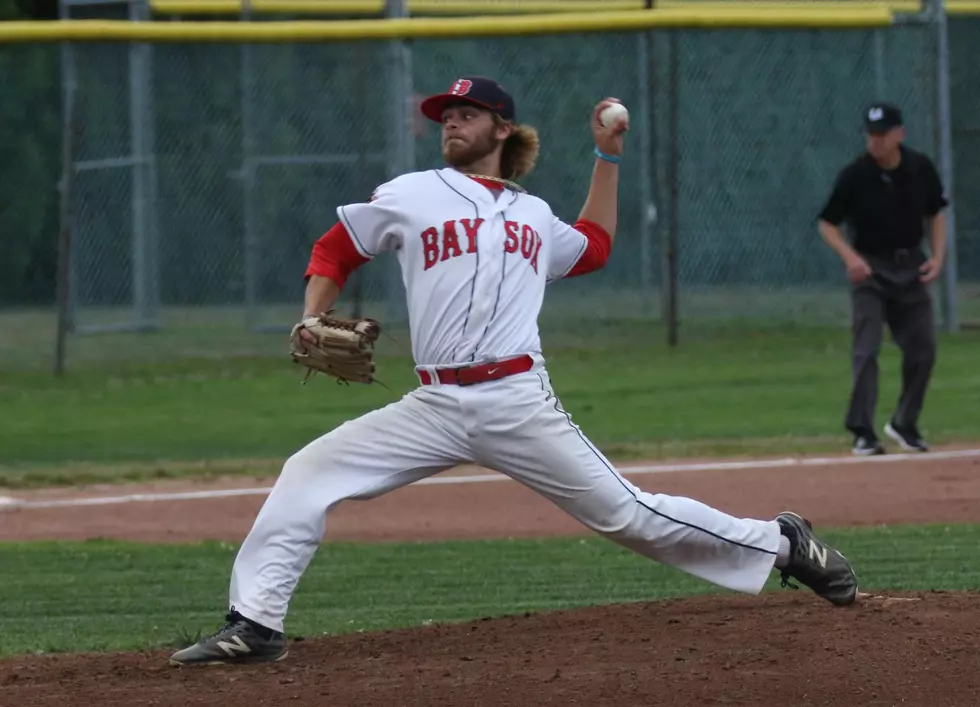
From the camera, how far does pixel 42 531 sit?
8938 millimetres

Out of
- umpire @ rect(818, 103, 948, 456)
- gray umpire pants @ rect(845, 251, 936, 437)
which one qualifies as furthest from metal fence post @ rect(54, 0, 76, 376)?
gray umpire pants @ rect(845, 251, 936, 437)

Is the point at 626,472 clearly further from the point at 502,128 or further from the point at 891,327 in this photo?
the point at 502,128

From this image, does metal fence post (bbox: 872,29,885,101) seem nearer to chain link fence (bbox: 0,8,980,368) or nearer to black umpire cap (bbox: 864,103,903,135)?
chain link fence (bbox: 0,8,980,368)

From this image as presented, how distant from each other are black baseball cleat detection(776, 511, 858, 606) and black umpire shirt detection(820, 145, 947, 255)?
4.66 metres

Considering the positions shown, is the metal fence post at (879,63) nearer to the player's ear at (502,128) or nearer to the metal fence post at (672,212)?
the metal fence post at (672,212)

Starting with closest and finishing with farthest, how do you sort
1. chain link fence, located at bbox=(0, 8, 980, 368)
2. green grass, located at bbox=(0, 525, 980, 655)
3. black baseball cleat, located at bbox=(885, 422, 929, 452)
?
green grass, located at bbox=(0, 525, 980, 655) < black baseball cleat, located at bbox=(885, 422, 929, 452) < chain link fence, located at bbox=(0, 8, 980, 368)

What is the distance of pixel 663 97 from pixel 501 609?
405 inches

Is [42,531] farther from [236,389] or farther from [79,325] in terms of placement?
[79,325]

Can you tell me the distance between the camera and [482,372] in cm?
530

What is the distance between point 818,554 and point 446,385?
1.37 meters

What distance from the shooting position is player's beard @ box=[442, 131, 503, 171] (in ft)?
17.9

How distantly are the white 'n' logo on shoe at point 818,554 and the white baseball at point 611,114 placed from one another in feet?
4.88

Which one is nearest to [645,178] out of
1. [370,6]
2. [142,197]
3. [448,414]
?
[370,6]

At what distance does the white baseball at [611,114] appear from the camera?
18.3 feet
